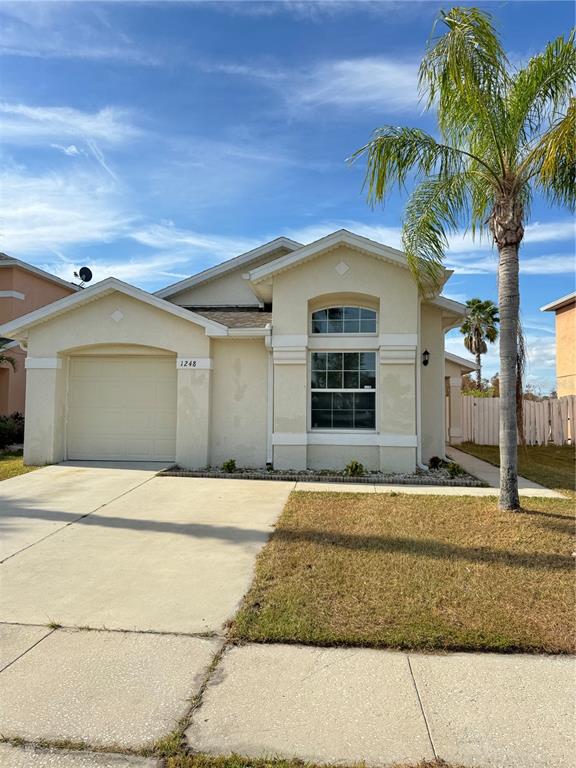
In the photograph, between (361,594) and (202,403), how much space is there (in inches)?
289

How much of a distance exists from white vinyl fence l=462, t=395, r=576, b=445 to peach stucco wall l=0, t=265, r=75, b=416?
17.7 metres

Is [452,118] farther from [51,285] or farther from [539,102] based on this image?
[51,285]

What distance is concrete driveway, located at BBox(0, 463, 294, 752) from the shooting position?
292cm

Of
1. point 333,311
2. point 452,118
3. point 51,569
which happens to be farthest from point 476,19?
point 51,569

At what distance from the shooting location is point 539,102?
7.10 meters

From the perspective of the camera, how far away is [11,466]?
11352 mm

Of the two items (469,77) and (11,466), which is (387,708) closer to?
(469,77)

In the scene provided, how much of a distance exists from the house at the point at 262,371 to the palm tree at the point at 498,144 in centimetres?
287

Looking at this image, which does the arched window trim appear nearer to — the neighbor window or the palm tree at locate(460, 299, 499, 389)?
the neighbor window

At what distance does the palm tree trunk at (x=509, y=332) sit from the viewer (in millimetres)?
Result: 7223

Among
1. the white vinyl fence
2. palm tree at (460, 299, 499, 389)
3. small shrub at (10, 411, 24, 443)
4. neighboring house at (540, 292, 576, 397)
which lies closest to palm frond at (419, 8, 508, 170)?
the white vinyl fence

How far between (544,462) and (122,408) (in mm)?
11517

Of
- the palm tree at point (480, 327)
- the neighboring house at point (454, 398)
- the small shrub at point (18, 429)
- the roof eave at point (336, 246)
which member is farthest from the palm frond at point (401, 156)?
the palm tree at point (480, 327)

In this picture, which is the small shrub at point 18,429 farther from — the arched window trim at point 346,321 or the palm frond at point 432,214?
the palm frond at point 432,214
